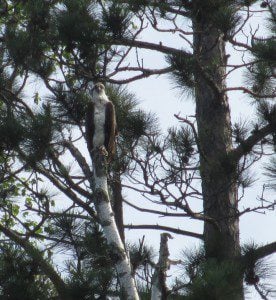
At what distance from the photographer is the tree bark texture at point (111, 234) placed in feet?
20.2

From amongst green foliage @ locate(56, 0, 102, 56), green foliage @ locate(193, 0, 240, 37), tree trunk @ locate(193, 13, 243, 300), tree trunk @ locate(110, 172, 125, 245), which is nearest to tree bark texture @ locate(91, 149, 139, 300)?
tree trunk @ locate(110, 172, 125, 245)

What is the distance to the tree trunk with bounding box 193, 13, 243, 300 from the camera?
7.30 meters

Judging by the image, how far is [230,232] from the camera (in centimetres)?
779

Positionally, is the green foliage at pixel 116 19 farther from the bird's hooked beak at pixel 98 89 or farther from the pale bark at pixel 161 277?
the pale bark at pixel 161 277

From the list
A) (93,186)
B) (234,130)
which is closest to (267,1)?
(234,130)

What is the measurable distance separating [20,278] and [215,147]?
1931 millimetres

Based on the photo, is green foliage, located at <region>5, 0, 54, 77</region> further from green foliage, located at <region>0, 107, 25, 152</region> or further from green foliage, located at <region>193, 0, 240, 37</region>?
green foliage, located at <region>193, 0, 240, 37</region>

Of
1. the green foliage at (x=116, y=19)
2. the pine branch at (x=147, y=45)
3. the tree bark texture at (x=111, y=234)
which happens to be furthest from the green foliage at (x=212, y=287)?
the green foliage at (x=116, y=19)

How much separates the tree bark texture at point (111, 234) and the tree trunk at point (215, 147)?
0.99 metres

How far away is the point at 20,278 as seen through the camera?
6793 millimetres

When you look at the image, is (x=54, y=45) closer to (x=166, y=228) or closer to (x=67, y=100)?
(x=67, y=100)

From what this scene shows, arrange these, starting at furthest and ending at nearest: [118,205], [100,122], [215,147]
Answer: [215,147], [118,205], [100,122]

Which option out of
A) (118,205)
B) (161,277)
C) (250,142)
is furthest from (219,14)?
(161,277)

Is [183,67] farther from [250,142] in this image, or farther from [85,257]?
[85,257]
